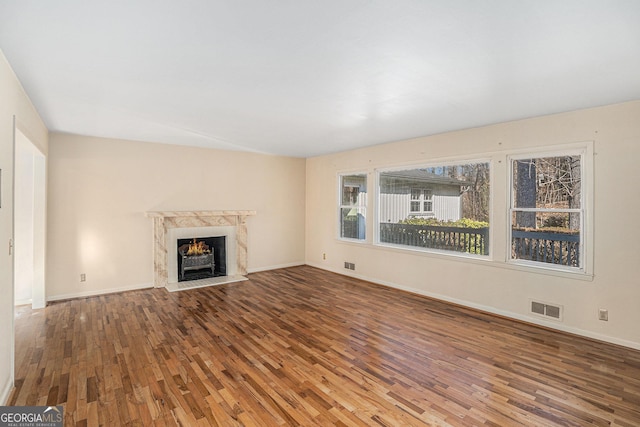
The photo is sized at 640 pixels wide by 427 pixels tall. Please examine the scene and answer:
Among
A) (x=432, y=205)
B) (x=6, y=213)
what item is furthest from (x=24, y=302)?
(x=432, y=205)

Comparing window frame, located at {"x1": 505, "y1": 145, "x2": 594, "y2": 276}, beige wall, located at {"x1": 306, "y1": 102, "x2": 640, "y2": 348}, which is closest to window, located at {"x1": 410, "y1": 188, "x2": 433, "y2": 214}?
beige wall, located at {"x1": 306, "y1": 102, "x2": 640, "y2": 348}

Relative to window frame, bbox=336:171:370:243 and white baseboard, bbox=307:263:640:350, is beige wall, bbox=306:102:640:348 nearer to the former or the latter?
white baseboard, bbox=307:263:640:350

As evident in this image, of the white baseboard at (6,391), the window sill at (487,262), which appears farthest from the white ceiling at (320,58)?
the white baseboard at (6,391)

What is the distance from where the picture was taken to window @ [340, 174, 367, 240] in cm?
625

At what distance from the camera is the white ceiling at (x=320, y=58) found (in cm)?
174

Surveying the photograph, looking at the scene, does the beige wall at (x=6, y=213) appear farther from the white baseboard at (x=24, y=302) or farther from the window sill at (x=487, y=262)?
the window sill at (x=487, y=262)

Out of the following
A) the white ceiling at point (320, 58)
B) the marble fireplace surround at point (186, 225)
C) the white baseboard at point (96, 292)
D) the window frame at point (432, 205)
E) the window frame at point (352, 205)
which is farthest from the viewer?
the window frame at point (352, 205)

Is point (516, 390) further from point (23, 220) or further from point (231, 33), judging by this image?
point (23, 220)

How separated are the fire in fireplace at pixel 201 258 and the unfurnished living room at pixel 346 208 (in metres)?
0.04

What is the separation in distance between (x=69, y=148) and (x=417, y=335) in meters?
5.74

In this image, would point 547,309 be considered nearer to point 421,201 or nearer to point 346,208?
point 421,201

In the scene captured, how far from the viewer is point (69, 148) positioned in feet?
15.8

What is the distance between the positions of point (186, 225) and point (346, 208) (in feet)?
10.5

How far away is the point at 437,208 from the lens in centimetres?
509
